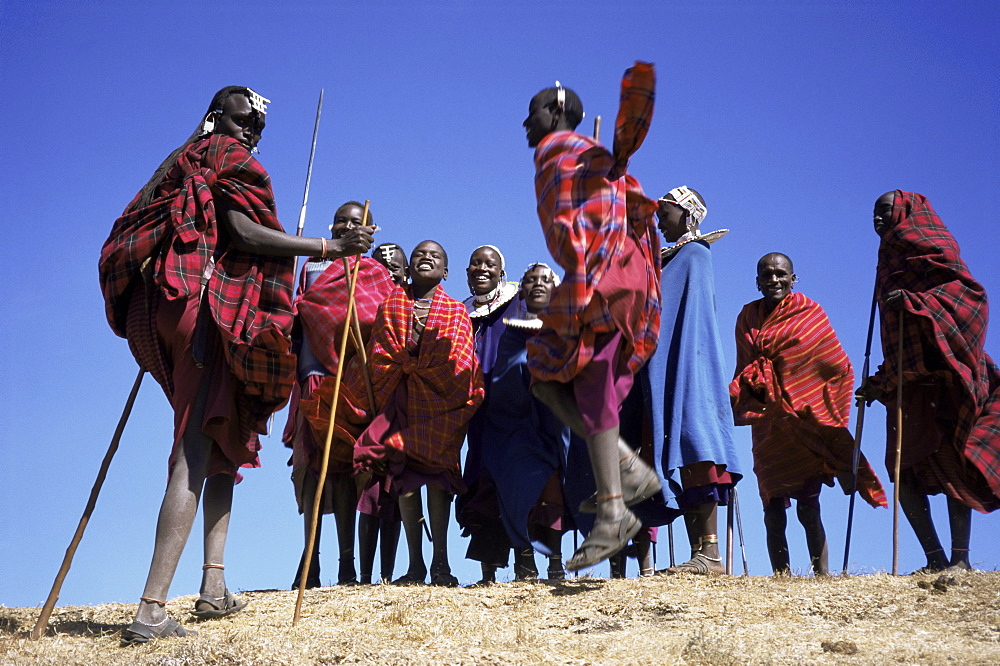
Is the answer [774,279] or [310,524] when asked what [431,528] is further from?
[774,279]

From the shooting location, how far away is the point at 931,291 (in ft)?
29.3

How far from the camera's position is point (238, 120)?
679 centimetres

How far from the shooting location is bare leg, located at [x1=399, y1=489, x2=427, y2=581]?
27.6 feet

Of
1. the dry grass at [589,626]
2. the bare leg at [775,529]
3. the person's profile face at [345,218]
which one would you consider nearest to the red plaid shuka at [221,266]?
the dry grass at [589,626]

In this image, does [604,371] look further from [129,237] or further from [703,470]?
[129,237]

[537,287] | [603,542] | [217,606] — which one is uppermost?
[537,287]

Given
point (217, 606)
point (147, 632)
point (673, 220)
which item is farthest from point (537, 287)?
point (147, 632)

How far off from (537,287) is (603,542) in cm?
353

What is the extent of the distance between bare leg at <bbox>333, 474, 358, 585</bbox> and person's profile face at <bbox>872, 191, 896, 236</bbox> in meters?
5.12

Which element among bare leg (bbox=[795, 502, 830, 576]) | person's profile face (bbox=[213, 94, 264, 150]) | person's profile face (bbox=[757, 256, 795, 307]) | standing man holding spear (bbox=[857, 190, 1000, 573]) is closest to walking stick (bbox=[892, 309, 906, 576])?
standing man holding spear (bbox=[857, 190, 1000, 573])

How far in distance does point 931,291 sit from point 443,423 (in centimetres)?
413

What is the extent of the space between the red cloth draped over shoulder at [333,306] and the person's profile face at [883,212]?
4.34 metres

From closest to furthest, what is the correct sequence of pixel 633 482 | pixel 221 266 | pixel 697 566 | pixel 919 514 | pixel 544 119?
pixel 221 266
pixel 633 482
pixel 544 119
pixel 697 566
pixel 919 514

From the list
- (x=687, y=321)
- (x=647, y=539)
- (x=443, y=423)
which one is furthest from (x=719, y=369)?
(x=443, y=423)
